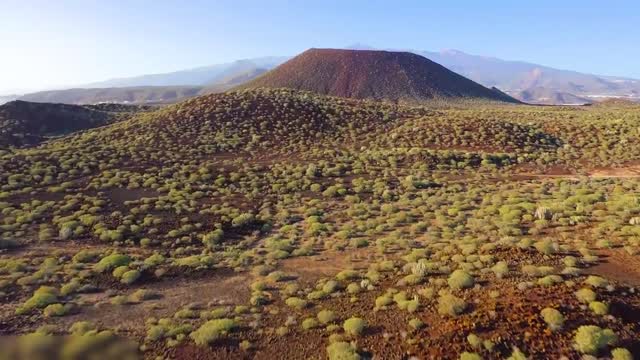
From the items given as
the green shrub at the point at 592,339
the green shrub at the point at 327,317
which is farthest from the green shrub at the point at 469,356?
the green shrub at the point at 327,317

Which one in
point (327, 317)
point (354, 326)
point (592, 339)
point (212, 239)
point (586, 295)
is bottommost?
point (212, 239)

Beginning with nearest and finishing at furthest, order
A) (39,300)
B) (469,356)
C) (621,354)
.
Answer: (621,354)
(469,356)
(39,300)

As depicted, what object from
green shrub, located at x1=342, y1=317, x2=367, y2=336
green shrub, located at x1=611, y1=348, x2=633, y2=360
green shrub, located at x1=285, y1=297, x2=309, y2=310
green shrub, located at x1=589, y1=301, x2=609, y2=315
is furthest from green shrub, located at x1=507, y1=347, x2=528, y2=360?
green shrub, located at x1=285, y1=297, x2=309, y2=310

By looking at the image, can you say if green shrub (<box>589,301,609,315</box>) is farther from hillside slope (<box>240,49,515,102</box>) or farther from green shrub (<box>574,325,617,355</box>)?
hillside slope (<box>240,49,515,102</box>)

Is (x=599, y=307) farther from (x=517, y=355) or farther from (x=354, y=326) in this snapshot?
(x=354, y=326)

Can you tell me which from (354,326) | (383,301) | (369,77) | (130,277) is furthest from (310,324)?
(369,77)

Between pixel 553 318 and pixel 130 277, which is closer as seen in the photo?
pixel 553 318

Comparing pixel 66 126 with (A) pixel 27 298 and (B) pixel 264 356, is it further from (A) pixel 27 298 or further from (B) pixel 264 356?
(B) pixel 264 356

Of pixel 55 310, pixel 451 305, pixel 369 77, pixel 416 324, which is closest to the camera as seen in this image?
pixel 416 324

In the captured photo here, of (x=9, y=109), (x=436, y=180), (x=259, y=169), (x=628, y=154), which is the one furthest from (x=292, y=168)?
(x=9, y=109)
